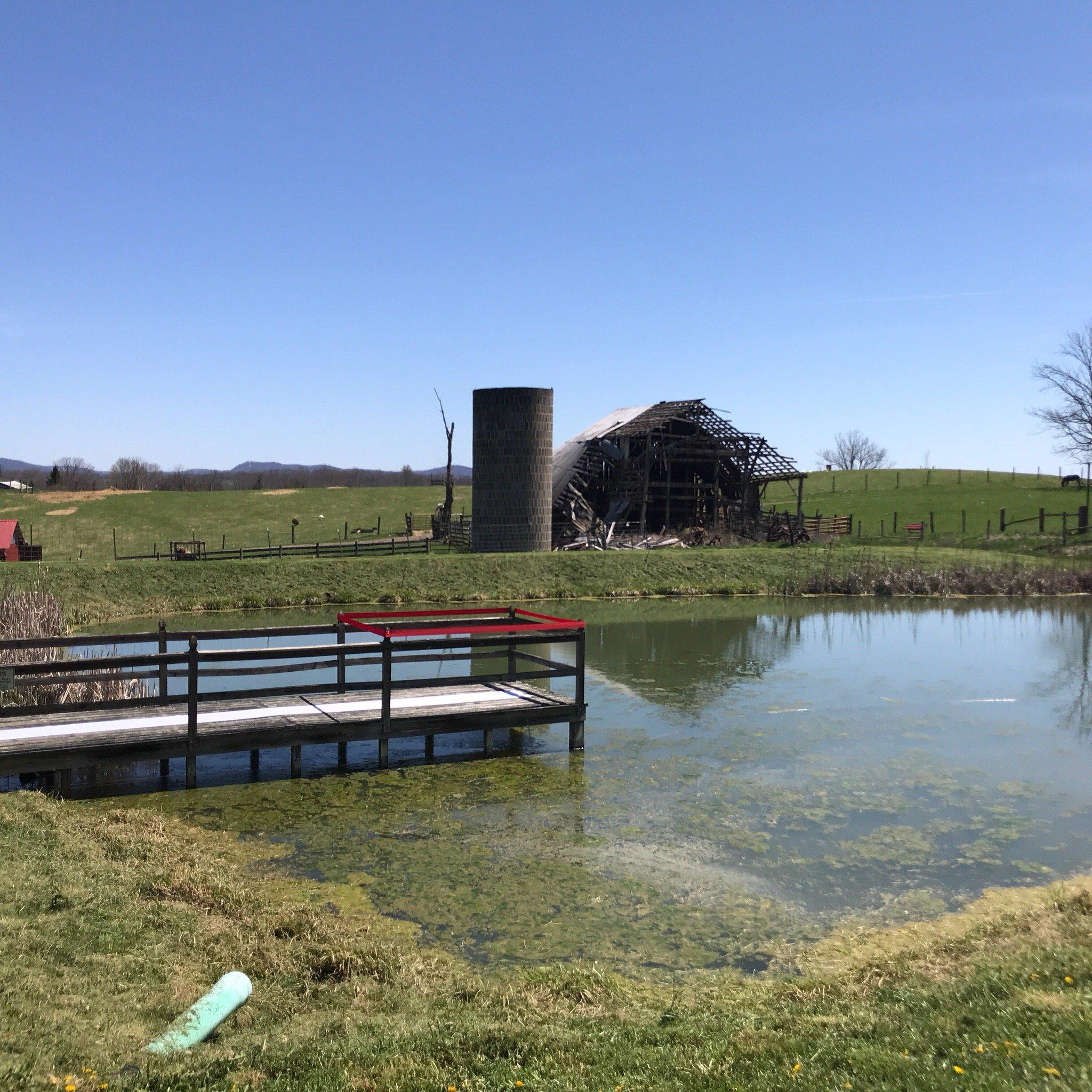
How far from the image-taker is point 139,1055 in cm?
556

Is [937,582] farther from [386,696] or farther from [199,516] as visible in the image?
Result: [199,516]

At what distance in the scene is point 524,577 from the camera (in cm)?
3878

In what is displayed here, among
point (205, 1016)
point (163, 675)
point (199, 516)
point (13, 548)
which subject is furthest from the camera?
point (199, 516)

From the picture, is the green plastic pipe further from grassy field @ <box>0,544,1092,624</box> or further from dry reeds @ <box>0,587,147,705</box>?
grassy field @ <box>0,544,1092,624</box>

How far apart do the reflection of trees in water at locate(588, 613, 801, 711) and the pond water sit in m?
0.23

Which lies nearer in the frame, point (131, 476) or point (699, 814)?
point (699, 814)

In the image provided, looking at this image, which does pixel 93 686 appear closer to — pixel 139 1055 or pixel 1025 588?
pixel 139 1055

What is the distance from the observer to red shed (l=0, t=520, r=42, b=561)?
41.6m

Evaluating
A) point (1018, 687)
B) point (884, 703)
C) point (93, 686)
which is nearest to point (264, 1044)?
point (93, 686)

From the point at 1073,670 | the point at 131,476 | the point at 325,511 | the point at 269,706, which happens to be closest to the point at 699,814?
the point at 269,706

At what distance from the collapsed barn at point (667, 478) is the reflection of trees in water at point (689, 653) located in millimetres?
18250

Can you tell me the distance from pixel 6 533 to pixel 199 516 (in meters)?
23.9

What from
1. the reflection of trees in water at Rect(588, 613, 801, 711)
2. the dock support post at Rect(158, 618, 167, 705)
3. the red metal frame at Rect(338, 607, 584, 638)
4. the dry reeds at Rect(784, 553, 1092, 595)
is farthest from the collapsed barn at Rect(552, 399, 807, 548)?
the dock support post at Rect(158, 618, 167, 705)

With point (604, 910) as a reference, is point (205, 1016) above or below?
above
